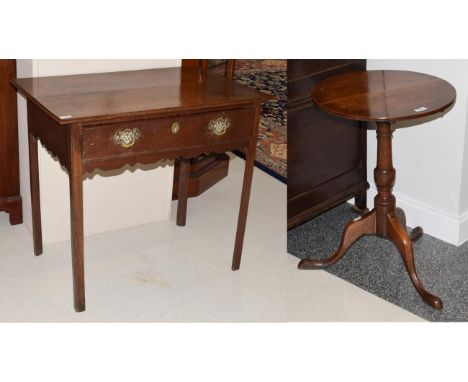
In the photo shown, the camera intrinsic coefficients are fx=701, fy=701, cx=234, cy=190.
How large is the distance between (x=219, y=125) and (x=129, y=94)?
35 centimetres

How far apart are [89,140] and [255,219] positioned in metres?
1.25

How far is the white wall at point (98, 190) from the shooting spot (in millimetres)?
2852

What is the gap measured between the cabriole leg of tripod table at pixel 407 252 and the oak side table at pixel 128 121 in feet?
2.01

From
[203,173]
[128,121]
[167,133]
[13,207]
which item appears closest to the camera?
[128,121]

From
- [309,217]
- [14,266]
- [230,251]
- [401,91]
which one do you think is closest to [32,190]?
[14,266]

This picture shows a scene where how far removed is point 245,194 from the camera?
2863 mm

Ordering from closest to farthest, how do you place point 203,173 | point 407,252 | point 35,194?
point 407,252 < point 35,194 < point 203,173

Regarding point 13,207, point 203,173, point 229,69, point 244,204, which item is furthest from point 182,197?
point 13,207

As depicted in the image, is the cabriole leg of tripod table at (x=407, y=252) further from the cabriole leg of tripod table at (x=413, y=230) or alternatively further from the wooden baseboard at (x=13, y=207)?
the wooden baseboard at (x=13, y=207)

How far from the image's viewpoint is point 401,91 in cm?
268

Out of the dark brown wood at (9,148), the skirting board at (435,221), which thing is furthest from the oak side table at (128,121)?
the skirting board at (435,221)

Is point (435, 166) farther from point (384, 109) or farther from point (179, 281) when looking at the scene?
point (179, 281)

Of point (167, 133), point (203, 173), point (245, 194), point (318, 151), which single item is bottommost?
point (203, 173)

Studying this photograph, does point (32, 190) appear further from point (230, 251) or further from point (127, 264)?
point (230, 251)
